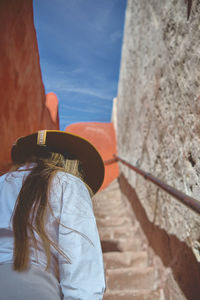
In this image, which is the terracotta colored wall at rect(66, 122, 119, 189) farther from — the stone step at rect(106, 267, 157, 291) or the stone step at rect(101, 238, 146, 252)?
the stone step at rect(106, 267, 157, 291)

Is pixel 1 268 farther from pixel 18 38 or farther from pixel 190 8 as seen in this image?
pixel 18 38

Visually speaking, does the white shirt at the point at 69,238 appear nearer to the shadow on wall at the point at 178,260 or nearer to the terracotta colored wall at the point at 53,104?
the shadow on wall at the point at 178,260

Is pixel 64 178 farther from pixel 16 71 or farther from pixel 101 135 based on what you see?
pixel 101 135

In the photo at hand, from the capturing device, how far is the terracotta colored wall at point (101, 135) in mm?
7816

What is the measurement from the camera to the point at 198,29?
3.48 feet

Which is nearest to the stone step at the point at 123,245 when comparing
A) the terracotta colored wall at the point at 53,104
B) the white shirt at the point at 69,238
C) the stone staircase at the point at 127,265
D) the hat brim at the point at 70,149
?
the stone staircase at the point at 127,265

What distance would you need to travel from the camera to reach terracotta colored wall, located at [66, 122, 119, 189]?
308 inches

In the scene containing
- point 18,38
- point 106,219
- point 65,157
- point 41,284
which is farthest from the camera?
point 106,219

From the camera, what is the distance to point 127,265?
1786 mm

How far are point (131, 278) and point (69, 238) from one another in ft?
4.09

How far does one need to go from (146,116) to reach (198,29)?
1.16 m

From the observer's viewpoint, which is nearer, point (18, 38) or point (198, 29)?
point (198, 29)

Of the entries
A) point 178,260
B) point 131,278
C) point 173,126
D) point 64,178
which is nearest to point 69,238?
point 64,178

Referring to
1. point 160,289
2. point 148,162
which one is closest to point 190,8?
point 148,162
